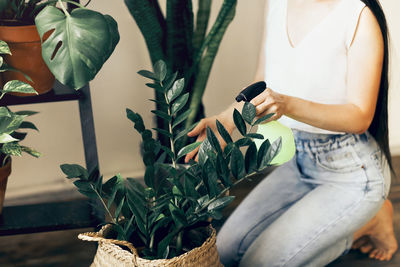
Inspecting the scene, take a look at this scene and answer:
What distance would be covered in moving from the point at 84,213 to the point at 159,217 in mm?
565

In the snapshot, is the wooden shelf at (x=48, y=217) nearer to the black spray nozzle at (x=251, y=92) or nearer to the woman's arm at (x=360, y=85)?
the black spray nozzle at (x=251, y=92)

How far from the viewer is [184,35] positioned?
1.59m

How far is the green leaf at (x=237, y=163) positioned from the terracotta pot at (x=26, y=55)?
63 centimetres


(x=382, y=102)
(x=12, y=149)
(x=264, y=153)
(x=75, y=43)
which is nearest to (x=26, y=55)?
(x=12, y=149)

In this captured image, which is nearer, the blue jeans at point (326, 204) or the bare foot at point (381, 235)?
the blue jeans at point (326, 204)

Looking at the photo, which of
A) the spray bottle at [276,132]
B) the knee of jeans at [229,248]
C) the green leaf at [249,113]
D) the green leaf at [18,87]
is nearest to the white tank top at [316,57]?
the spray bottle at [276,132]

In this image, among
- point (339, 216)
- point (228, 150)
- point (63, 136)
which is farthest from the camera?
point (63, 136)

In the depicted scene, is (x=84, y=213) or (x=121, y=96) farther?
(x=121, y=96)

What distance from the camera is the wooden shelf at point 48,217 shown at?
128cm

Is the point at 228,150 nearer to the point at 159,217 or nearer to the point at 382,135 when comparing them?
the point at 159,217

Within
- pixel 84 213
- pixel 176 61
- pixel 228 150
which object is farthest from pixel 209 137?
pixel 176 61

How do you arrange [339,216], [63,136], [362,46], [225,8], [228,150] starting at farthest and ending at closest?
[63,136]
[225,8]
[339,216]
[362,46]
[228,150]

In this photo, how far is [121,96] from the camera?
1.90m

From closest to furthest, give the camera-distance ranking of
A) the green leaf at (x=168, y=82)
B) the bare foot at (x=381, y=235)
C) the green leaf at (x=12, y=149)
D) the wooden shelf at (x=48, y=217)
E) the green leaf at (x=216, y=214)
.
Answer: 1. the green leaf at (x=216, y=214)
2. the green leaf at (x=168, y=82)
3. the green leaf at (x=12, y=149)
4. the wooden shelf at (x=48, y=217)
5. the bare foot at (x=381, y=235)
